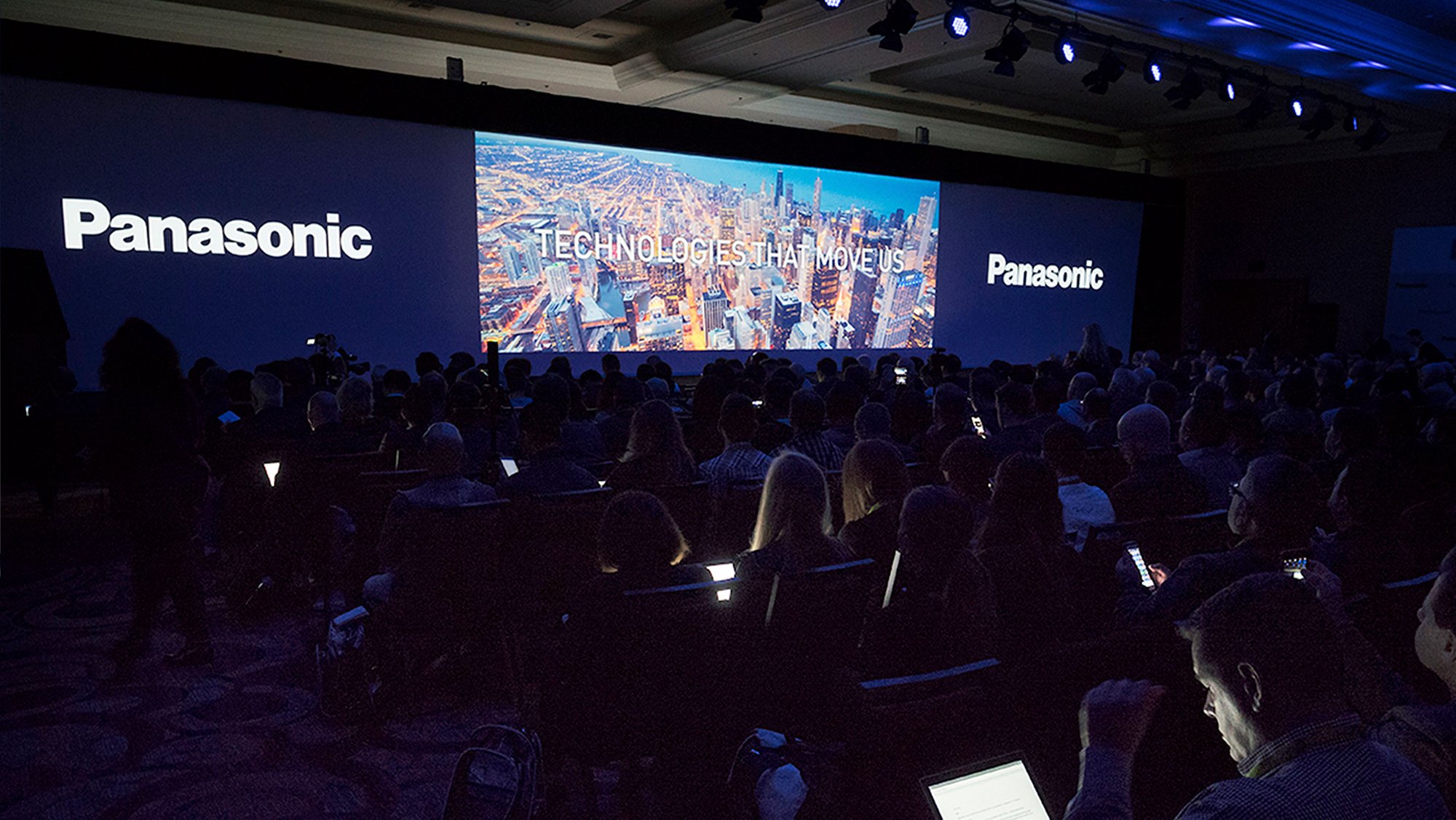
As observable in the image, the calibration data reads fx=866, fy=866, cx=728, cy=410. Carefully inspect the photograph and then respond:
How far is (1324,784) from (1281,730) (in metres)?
0.11

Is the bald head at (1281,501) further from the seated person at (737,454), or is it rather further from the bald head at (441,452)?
the bald head at (441,452)

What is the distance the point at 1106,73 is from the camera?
870 cm

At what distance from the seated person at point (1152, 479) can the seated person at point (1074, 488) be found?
101 millimetres

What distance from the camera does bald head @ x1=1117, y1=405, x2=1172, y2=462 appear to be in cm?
379

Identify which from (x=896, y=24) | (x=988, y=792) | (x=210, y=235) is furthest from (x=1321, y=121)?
(x=210, y=235)

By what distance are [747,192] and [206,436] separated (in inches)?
322

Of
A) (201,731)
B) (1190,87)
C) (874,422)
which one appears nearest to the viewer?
(201,731)

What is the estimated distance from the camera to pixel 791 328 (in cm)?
1239

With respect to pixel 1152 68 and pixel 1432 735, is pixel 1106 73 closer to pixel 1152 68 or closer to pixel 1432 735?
pixel 1152 68

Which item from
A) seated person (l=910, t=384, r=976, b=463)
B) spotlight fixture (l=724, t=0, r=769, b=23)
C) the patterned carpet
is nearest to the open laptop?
the patterned carpet

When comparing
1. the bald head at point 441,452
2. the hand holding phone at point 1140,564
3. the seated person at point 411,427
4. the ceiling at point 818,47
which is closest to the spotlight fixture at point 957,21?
the ceiling at point 818,47

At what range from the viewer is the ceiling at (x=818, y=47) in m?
8.79

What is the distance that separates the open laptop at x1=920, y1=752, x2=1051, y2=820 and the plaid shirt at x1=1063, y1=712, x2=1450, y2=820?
56 cm

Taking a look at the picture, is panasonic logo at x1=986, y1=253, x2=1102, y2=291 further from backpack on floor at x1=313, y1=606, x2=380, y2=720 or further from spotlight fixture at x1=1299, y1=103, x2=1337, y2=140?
backpack on floor at x1=313, y1=606, x2=380, y2=720
